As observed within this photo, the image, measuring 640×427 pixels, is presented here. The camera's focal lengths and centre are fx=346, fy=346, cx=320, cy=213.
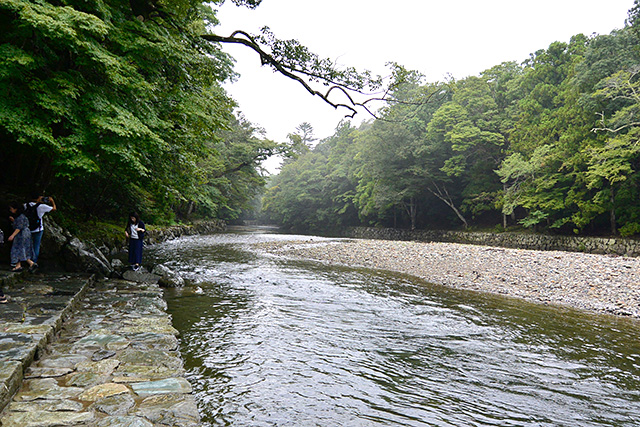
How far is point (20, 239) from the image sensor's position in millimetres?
6633

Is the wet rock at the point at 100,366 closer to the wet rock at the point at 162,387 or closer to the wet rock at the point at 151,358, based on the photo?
the wet rock at the point at 151,358

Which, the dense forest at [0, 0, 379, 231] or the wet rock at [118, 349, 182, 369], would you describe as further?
the dense forest at [0, 0, 379, 231]

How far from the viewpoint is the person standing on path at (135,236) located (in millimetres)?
8961

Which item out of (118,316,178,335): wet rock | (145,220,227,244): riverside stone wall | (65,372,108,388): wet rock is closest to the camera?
(65,372,108,388): wet rock

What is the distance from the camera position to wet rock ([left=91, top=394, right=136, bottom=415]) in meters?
2.80

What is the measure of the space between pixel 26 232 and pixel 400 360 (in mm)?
7245

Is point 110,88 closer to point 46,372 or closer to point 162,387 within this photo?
point 46,372

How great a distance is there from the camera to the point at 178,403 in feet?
10.1

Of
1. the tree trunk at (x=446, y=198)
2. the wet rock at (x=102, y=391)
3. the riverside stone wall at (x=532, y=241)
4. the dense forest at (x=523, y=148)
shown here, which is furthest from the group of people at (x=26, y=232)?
the tree trunk at (x=446, y=198)

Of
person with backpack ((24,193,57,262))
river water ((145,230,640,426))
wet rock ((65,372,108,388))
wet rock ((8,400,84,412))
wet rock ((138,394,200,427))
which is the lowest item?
river water ((145,230,640,426))

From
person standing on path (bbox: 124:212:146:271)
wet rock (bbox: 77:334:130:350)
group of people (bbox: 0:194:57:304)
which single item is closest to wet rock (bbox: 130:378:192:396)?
wet rock (bbox: 77:334:130:350)

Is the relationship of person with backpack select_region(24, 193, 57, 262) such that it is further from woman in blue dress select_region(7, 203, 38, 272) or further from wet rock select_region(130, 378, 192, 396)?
wet rock select_region(130, 378, 192, 396)


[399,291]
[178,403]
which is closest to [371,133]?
[399,291]

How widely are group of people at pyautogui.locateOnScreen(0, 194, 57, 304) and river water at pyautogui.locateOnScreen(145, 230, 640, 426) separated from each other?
9.36 ft
